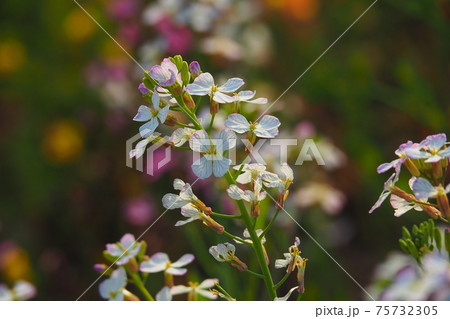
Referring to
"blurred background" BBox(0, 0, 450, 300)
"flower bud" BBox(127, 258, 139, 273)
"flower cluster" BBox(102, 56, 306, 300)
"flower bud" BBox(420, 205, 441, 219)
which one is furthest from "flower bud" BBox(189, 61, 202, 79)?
"blurred background" BBox(0, 0, 450, 300)

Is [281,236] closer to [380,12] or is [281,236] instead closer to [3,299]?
[3,299]

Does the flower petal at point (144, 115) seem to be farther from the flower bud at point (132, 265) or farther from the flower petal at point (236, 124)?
the flower bud at point (132, 265)

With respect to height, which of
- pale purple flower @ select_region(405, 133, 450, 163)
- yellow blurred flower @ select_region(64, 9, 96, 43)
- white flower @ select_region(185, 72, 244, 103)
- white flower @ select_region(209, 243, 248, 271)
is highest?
yellow blurred flower @ select_region(64, 9, 96, 43)

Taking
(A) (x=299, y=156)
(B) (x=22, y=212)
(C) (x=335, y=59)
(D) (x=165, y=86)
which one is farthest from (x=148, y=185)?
(D) (x=165, y=86)

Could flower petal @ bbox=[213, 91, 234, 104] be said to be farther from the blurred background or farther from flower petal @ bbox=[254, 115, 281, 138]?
the blurred background

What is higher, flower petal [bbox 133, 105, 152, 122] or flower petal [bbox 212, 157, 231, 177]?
flower petal [bbox 133, 105, 152, 122]

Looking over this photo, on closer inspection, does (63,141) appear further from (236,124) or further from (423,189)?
(423,189)

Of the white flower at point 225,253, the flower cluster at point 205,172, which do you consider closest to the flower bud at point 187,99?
the flower cluster at point 205,172
